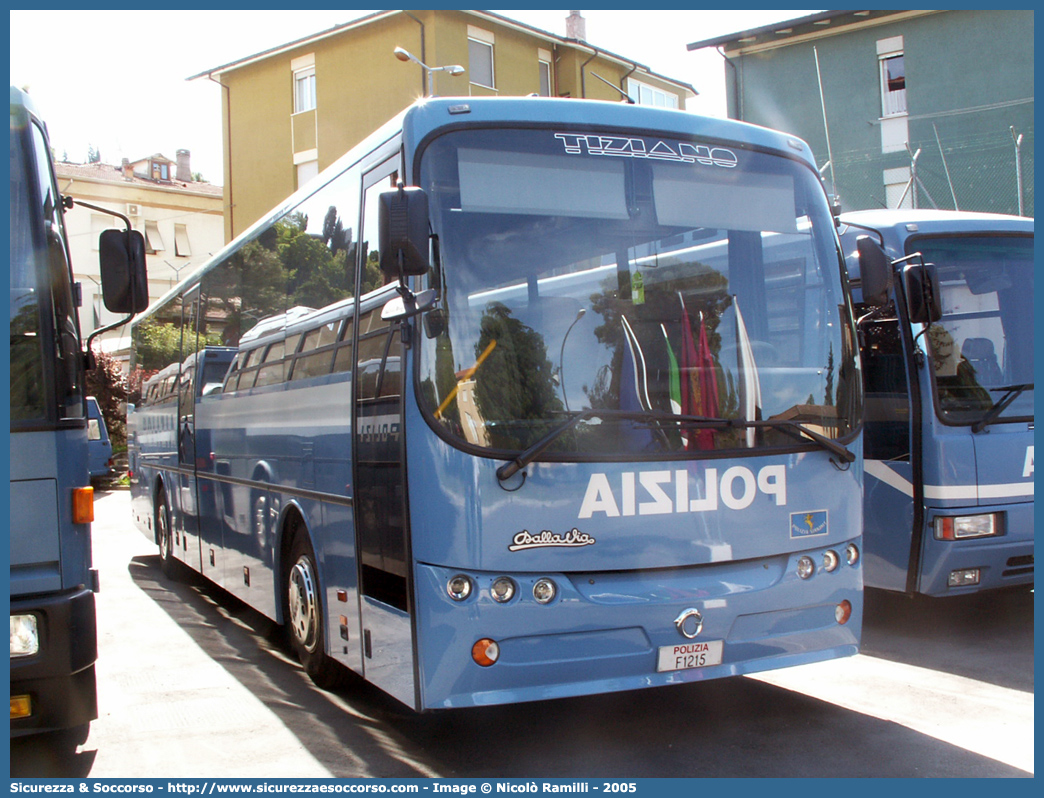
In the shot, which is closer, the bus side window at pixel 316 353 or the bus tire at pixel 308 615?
the bus side window at pixel 316 353

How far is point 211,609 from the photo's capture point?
9867 millimetres

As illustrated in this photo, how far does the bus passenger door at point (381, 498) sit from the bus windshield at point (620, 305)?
1.20 feet

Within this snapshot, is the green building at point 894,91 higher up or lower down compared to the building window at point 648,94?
lower down

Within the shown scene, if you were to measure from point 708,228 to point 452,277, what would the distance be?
4.31 feet


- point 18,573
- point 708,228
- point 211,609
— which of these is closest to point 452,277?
point 708,228

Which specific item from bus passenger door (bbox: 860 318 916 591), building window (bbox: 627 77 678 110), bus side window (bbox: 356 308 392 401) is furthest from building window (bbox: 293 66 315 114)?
bus side window (bbox: 356 308 392 401)

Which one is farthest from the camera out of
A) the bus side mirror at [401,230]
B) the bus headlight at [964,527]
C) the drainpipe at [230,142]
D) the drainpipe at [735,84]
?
the drainpipe at [230,142]

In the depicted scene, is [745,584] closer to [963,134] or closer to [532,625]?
[532,625]

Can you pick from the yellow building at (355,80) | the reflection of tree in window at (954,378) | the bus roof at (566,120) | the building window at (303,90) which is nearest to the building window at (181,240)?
the yellow building at (355,80)

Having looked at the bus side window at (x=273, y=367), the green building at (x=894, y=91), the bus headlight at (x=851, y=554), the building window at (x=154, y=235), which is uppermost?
the building window at (x=154, y=235)

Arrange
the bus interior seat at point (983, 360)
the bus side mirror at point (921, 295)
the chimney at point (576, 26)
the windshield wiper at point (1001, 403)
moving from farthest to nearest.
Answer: the chimney at point (576, 26)
the bus interior seat at point (983, 360)
the windshield wiper at point (1001, 403)
the bus side mirror at point (921, 295)

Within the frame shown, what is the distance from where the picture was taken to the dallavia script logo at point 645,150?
5.14 m

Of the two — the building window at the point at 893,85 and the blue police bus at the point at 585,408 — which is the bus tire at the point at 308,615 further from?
the building window at the point at 893,85

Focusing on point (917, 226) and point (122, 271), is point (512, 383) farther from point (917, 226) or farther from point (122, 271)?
point (917, 226)
